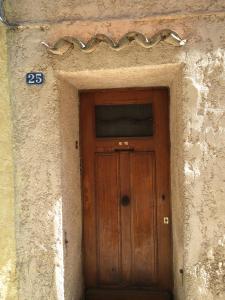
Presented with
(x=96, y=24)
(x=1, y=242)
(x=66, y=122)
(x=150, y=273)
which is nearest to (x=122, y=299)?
(x=150, y=273)

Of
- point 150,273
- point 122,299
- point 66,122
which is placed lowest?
point 122,299

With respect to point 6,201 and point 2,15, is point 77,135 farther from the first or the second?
point 2,15

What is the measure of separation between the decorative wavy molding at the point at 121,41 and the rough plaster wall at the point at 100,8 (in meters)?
0.29

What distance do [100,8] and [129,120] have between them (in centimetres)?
137

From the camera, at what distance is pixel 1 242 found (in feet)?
12.6

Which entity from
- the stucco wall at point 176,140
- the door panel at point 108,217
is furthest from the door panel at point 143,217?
the stucco wall at point 176,140

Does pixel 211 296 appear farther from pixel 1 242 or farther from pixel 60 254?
pixel 1 242

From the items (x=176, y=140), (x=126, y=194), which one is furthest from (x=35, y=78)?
(x=126, y=194)

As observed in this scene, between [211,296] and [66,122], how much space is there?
2.35m

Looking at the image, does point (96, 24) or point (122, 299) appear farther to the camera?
point (122, 299)

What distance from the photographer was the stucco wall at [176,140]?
11.7 feet

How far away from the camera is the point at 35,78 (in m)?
3.76

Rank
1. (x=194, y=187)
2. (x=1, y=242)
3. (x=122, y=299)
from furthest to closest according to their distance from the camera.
→ (x=122, y=299) → (x=1, y=242) → (x=194, y=187)

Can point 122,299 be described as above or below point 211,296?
below
